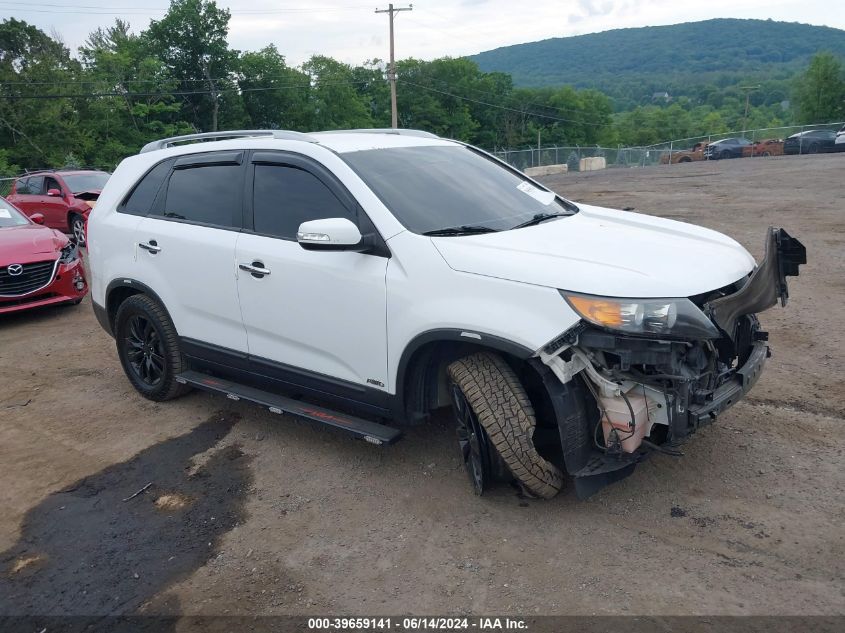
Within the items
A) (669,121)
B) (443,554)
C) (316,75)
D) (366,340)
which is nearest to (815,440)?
(443,554)

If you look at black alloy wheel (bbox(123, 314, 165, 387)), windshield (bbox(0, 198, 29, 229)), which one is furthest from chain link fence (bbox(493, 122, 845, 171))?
black alloy wheel (bbox(123, 314, 165, 387))

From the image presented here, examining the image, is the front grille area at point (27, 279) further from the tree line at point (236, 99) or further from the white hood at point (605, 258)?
the tree line at point (236, 99)

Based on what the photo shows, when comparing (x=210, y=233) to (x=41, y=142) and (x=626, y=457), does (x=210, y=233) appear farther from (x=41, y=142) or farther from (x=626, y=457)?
(x=41, y=142)

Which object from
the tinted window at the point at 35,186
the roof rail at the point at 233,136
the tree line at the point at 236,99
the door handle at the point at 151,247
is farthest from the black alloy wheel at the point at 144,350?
the tree line at the point at 236,99

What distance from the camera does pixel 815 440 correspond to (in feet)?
13.7

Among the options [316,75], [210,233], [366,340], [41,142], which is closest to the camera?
[366,340]

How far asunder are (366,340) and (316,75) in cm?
7595

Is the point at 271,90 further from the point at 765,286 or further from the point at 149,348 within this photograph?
the point at 765,286

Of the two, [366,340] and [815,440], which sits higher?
[366,340]

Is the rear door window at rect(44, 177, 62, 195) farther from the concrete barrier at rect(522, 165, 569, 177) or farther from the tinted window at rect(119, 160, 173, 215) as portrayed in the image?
the concrete barrier at rect(522, 165, 569, 177)

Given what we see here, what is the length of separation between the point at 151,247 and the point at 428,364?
246cm

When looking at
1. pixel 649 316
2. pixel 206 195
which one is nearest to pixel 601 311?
pixel 649 316

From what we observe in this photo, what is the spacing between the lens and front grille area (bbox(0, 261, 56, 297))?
7.89m

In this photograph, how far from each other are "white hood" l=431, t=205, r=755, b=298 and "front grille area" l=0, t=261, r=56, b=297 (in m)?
6.30
